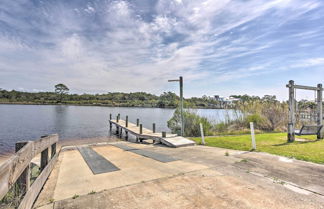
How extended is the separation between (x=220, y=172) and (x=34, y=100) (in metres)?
94.8

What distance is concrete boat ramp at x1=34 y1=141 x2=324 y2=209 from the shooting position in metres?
2.59

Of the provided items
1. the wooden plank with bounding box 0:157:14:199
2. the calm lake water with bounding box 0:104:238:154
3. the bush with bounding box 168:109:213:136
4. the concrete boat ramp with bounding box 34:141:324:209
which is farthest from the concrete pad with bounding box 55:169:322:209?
the calm lake water with bounding box 0:104:238:154

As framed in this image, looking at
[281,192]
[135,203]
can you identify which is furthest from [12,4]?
[281,192]

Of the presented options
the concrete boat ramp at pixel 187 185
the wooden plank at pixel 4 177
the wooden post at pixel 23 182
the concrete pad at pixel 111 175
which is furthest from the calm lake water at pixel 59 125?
the wooden plank at pixel 4 177

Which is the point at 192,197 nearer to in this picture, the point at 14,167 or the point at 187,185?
the point at 187,185

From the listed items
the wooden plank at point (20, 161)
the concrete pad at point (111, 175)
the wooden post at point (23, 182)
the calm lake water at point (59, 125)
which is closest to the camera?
the wooden plank at point (20, 161)

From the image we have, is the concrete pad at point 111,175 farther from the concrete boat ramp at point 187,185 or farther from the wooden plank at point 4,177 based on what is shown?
the wooden plank at point 4,177

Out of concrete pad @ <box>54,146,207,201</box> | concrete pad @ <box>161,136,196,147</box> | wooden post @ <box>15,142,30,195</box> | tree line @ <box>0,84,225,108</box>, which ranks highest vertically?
tree line @ <box>0,84,225,108</box>

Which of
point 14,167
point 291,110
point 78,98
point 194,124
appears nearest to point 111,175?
point 14,167

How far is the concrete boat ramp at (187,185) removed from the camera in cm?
259

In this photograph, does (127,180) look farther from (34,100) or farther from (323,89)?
(34,100)

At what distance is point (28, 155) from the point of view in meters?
2.43

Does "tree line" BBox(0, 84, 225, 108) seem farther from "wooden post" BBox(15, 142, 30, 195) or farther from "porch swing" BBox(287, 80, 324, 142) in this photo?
"wooden post" BBox(15, 142, 30, 195)

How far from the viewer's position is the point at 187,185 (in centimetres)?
Result: 318
